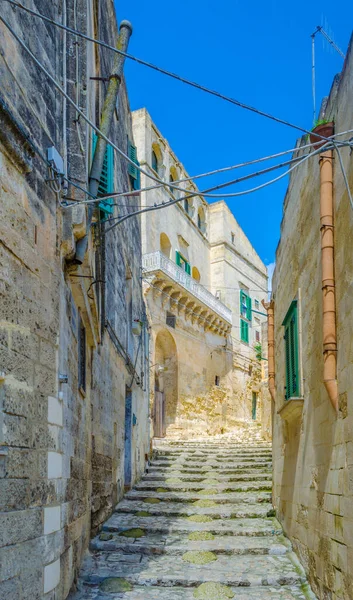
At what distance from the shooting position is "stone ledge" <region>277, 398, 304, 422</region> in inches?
246

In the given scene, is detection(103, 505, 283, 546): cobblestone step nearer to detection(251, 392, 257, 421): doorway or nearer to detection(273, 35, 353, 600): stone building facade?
detection(273, 35, 353, 600): stone building facade

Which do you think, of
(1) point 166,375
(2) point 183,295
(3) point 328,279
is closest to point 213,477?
(3) point 328,279

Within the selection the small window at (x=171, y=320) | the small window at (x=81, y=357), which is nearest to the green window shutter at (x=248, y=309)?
the small window at (x=171, y=320)

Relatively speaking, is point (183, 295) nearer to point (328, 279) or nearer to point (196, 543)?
point (196, 543)

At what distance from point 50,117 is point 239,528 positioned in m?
6.70

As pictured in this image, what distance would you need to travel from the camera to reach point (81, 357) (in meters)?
6.23

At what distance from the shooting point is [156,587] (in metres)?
6.31

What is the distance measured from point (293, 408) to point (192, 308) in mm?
16103

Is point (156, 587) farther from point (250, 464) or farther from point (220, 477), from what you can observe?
point (250, 464)

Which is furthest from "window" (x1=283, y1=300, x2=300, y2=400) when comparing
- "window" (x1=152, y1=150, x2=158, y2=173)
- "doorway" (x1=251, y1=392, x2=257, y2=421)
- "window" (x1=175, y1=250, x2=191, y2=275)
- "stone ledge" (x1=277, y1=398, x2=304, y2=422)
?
"doorway" (x1=251, y1=392, x2=257, y2=421)

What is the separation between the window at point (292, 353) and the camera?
258 inches

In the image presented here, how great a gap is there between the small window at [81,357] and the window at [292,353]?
2.54 m

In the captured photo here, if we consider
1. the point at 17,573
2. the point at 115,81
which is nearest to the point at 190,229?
the point at 115,81

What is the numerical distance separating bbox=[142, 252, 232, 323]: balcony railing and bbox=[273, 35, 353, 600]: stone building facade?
11277 millimetres
